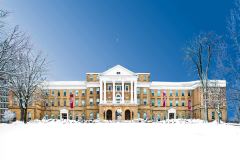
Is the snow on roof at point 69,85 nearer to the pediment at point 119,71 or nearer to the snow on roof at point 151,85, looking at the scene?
the snow on roof at point 151,85

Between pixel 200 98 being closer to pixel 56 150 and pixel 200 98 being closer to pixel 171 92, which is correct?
pixel 171 92

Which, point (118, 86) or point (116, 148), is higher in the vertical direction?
point (118, 86)

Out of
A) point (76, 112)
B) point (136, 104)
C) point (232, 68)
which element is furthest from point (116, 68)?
point (232, 68)

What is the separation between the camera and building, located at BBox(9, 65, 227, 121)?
7725 cm

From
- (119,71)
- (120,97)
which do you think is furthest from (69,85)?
(119,71)

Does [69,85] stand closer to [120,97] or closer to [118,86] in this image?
[118,86]

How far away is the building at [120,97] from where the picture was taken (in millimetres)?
77250

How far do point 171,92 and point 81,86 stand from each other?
24.7 meters

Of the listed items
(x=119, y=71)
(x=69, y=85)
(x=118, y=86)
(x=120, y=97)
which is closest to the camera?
(x=119, y=71)

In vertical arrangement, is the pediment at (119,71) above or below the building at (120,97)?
above

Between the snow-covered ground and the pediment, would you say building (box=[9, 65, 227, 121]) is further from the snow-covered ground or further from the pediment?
the snow-covered ground

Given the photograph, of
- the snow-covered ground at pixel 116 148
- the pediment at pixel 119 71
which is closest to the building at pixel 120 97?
the pediment at pixel 119 71

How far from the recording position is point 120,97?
78.2 metres

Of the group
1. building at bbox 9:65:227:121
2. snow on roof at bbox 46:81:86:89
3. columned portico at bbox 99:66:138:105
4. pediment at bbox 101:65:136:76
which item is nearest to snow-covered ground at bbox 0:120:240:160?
columned portico at bbox 99:66:138:105
